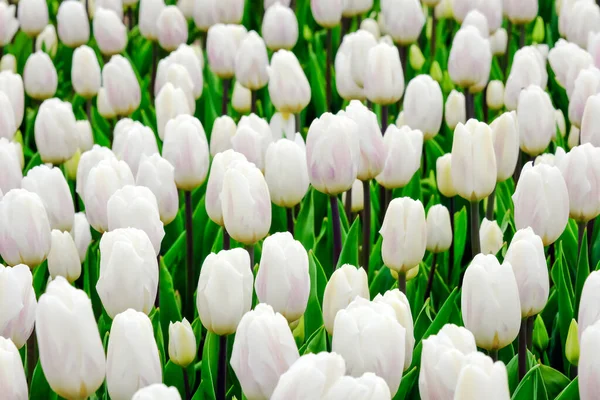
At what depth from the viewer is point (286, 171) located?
187 centimetres

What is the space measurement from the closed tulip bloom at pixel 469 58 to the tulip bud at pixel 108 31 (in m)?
1.15

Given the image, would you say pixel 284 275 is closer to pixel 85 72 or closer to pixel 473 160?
pixel 473 160

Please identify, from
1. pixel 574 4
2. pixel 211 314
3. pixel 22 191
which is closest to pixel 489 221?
pixel 211 314

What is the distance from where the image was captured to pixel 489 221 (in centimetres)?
198

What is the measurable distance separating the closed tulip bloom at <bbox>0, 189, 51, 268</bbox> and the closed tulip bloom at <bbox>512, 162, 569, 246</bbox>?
86 centimetres

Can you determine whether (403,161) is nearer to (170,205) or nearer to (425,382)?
(170,205)

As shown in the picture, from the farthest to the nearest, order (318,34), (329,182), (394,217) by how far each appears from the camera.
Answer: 1. (318,34)
2. (329,182)
3. (394,217)

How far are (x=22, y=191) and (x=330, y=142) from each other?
572mm

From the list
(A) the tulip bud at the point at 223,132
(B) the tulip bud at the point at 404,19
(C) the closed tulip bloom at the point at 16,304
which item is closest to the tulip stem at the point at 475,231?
(A) the tulip bud at the point at 223,132

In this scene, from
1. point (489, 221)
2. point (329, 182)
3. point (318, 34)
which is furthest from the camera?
point (318, 34)

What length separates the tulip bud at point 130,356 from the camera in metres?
1.22

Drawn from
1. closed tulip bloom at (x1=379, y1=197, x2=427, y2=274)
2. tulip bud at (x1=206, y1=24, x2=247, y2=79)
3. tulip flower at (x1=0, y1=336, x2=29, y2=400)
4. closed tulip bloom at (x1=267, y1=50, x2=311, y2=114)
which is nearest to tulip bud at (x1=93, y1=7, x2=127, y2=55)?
tulip bud at (x1=206, y1=24, x2=247, y2=79)

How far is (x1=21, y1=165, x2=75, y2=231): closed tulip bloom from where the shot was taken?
6.19ft

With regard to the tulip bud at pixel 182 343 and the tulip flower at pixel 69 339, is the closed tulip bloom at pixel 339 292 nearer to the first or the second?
the tulip bud at pixel 182 343
